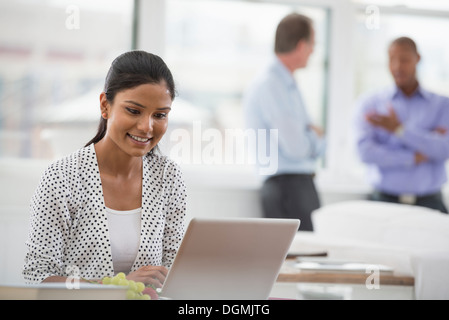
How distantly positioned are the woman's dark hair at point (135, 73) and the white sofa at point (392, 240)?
89 cm

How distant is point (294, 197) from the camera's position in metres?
3.30

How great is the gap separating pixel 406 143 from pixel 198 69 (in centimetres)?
107

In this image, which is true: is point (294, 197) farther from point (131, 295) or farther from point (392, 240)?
point (131, 295)

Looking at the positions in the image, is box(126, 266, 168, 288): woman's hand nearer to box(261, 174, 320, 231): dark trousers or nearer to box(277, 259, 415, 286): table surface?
box(277, 259, 415, 286): table surface

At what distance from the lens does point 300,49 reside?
3.26 m

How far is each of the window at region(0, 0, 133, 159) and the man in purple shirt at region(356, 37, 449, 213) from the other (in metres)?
1.28

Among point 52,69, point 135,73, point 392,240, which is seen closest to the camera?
point 135,73

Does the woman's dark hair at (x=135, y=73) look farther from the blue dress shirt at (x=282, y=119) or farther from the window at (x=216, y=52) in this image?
the window at (x=216, y=52)

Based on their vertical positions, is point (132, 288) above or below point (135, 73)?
below

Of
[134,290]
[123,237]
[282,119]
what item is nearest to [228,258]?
[134,290]

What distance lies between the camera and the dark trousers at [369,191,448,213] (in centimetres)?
365

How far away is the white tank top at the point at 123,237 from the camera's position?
5.52 ft

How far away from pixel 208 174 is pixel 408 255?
1715 millimetres

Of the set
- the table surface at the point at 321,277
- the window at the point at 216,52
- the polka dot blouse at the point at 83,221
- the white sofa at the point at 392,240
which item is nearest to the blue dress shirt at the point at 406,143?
the window at the point at 216,52
